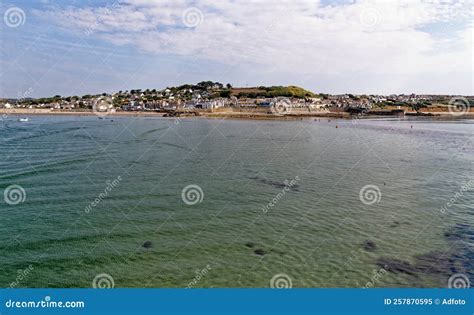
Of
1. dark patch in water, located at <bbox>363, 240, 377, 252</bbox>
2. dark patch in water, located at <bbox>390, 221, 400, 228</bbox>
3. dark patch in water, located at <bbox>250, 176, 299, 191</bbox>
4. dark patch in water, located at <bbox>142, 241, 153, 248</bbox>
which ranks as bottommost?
dark patch in water, located at <bbox>363, 240, 377, 252</bbox>

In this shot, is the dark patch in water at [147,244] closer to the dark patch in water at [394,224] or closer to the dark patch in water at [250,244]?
the dark patch in water at [250,244]

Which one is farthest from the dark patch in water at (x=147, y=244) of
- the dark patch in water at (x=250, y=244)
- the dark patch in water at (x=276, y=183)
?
the dark patch in water at (x=276, y=183)

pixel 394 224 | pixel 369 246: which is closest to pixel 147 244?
pixel 369 246

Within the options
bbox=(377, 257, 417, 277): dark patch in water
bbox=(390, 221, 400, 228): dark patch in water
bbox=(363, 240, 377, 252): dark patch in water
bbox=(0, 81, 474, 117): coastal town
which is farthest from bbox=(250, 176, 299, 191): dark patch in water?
bbox=(0, 81, 474, 117): coastal town

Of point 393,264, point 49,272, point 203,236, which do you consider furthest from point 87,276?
point 393,264

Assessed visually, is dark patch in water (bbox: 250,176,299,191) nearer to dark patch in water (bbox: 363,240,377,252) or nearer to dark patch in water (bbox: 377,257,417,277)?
dark patch in water (bbox: 363,240,377,252)

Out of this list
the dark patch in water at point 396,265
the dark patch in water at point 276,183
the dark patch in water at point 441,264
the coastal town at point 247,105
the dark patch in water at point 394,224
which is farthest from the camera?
the coastal town at point 247,105

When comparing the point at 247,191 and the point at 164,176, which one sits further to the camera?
the point at 164,176

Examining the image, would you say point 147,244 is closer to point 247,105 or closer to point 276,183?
point 276,183

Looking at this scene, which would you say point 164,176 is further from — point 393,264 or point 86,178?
point 393,264
